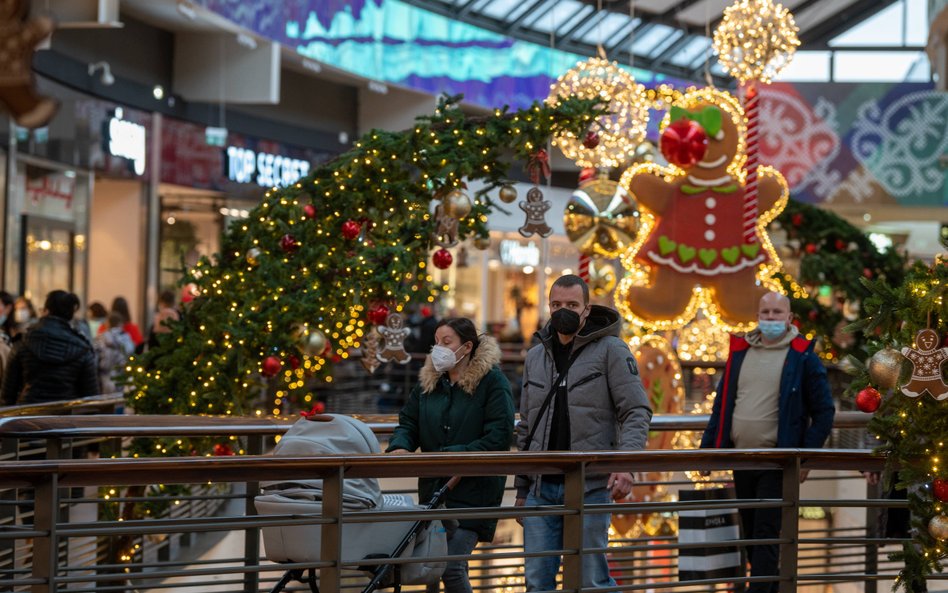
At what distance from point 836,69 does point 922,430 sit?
27.5 metres

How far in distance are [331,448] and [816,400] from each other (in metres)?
2.38

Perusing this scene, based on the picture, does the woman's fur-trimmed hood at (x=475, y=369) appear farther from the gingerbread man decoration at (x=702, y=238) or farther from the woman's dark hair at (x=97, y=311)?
the woman's dark hair at (x=97, y=311)

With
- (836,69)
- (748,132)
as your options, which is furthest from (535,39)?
(748,132)

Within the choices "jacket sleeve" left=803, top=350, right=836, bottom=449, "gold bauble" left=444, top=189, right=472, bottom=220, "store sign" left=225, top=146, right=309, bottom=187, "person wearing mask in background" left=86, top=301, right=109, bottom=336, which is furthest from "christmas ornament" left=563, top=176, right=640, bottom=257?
"store sign" left=225, top=146, right=309, bottom=187

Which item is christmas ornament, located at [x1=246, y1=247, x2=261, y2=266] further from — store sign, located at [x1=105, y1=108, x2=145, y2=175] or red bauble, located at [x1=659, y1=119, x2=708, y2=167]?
store sign, located at [x1=105, y1=108, x2=145, y2=175]

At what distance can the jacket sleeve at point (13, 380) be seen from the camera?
8898 mm

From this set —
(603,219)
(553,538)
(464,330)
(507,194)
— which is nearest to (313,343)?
(507,194)

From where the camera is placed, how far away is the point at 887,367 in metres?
5.40

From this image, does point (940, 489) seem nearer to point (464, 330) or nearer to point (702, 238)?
point (464, 330)

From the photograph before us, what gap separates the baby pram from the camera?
193 inches

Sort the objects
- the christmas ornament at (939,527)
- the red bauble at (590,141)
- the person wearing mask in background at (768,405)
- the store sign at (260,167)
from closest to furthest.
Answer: the christmas ornament at (939,527) < the person wearing mask in background at (768,405) < the red bauble at (590,141) < the store sign at (260,167)

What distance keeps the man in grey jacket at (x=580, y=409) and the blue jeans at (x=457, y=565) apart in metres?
0.24

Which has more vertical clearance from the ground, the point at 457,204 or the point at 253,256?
the point at 457,204

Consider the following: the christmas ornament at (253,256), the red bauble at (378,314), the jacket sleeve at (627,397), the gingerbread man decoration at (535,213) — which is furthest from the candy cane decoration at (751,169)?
the jacket sleeve at (627,397)
